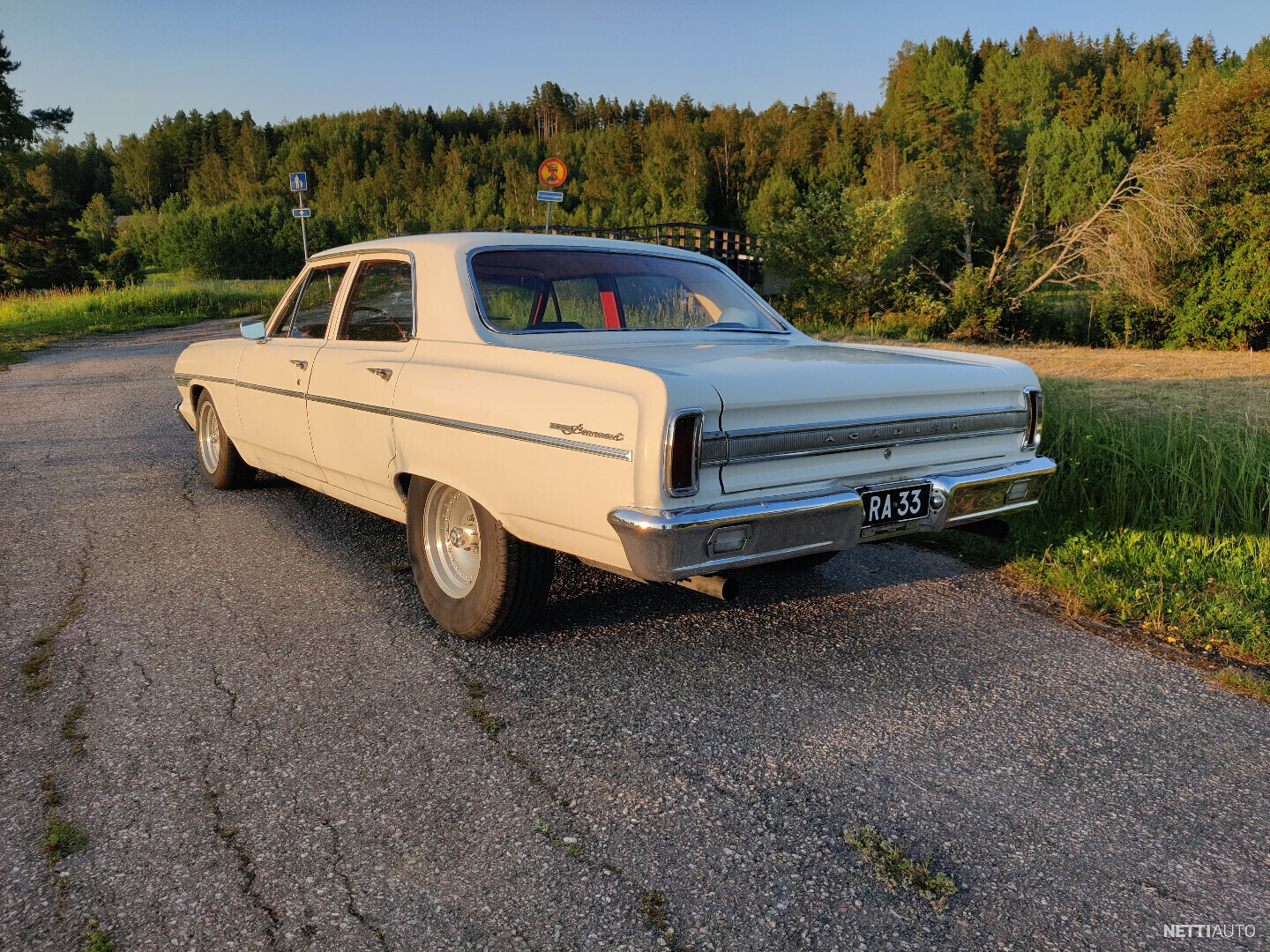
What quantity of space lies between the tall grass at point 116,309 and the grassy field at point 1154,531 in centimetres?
1917

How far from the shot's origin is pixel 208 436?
6262 millimetres

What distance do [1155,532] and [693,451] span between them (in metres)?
3.53

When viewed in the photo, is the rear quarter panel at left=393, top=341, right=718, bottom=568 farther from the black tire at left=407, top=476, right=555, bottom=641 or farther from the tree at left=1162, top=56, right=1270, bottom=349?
the tree at left=1162, top=56, right=1270, bottom=349

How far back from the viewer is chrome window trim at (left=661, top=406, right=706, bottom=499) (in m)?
2.71

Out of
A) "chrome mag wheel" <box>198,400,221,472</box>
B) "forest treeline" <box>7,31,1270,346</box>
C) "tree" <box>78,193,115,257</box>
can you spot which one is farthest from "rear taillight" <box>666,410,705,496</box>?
"tree" <box>78,193,115,257</box>

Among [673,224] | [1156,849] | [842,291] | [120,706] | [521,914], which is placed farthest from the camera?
[842,291]

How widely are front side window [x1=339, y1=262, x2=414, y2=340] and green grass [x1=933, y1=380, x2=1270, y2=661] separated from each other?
329 cm

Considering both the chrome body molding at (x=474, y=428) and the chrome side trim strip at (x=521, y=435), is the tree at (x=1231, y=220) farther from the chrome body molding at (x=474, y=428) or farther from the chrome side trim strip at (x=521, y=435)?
the chrome side trim strip at (x=521, y=435)

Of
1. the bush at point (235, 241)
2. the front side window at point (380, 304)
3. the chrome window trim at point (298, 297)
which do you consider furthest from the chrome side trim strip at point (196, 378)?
the bush at point (235, 241)

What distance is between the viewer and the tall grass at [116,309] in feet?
68.6

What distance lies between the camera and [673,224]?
22.7m

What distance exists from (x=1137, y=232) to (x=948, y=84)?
72916 mm

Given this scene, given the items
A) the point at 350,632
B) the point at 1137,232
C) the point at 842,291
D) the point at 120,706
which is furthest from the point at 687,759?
the point at 842,291

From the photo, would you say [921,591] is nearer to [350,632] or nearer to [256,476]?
[350,632]
